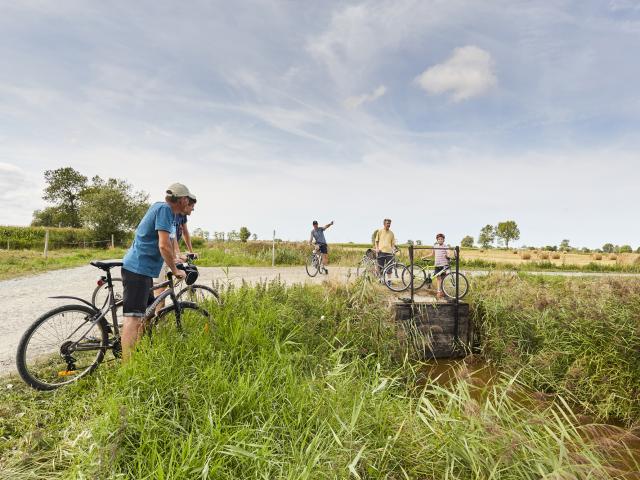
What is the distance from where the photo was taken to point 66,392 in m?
3.99

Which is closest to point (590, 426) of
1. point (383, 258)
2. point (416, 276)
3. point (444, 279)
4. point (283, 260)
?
point (444, 279)

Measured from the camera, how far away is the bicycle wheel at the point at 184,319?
429cm

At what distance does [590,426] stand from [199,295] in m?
4.81

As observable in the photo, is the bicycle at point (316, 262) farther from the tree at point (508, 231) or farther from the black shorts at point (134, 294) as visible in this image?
the tree at point (508, 231)

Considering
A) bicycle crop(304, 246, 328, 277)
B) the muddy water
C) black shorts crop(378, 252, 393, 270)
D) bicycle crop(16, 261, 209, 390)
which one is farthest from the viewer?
bicycle crop(304, 246, 328, 277)

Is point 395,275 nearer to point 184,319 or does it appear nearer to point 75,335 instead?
point 184,319

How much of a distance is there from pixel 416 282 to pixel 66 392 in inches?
357

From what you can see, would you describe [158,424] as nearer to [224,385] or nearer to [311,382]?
[224,385]

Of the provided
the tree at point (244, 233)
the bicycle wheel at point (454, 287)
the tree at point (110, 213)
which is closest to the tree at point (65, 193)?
the tree at point (110, 213)

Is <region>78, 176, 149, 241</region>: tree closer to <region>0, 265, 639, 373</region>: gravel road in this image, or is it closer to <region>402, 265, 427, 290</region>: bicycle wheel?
<region>0, 265, 639, 373</region>: gravel road

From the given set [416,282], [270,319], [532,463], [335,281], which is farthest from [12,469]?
[416,282]

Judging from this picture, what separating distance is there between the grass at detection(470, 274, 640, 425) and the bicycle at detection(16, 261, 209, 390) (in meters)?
5.00

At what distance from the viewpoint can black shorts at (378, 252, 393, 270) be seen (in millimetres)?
11036

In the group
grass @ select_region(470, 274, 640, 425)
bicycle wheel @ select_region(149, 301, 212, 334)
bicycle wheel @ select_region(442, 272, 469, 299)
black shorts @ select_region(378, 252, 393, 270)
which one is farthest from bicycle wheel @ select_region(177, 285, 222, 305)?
bicycle wheel @ select_region(442, 272, 469, 299)
